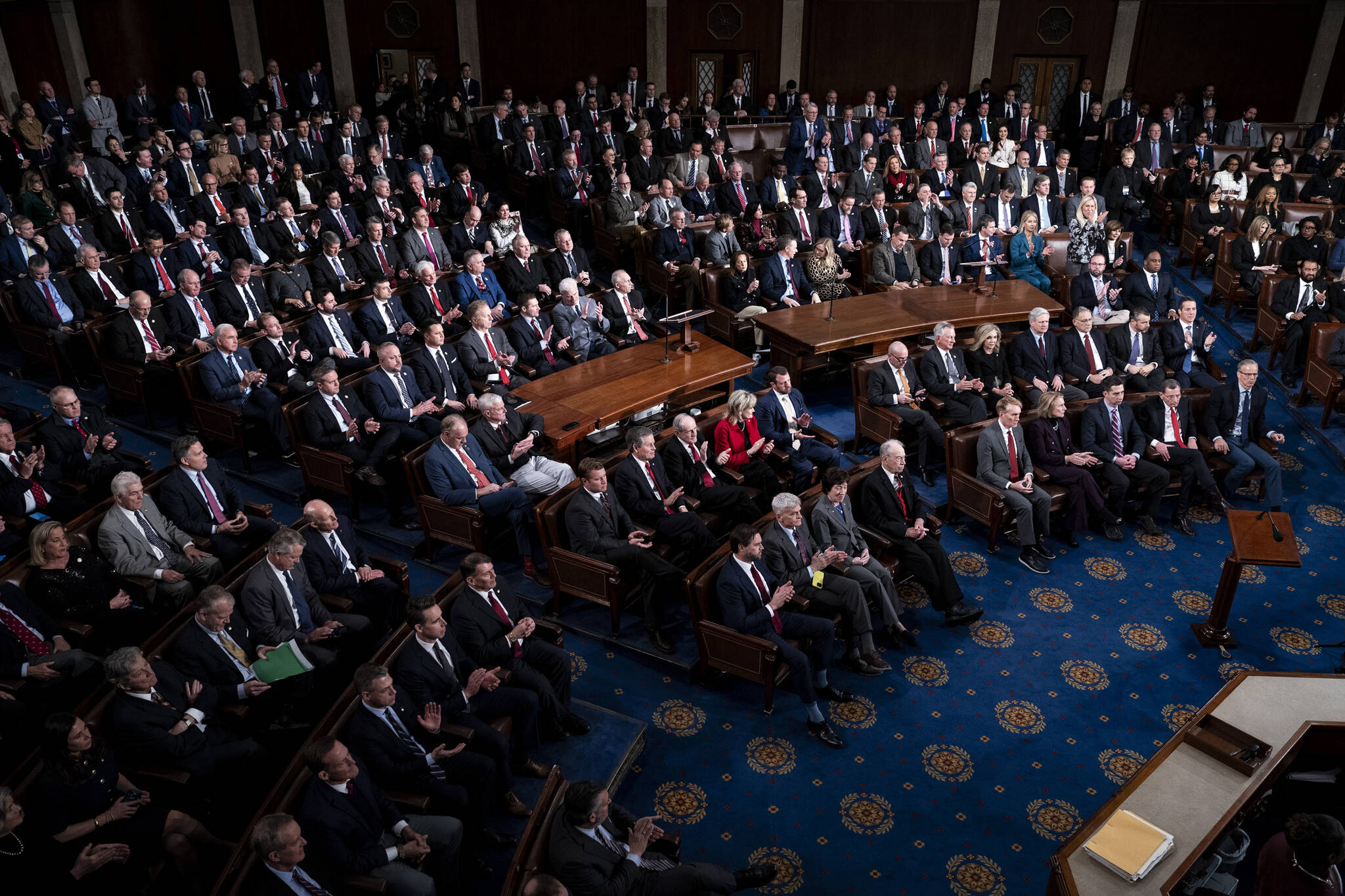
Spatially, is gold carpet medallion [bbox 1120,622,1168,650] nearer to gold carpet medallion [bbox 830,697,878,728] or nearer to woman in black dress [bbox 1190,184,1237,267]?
gold carpet medallion [bbox 830,697,878,728]

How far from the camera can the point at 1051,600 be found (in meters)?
6.53

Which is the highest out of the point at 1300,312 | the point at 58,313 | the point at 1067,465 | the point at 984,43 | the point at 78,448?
the point at 984,43

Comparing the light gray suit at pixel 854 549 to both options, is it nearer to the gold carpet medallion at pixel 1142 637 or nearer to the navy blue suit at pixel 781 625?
the navy blue suit at pixel 781 625

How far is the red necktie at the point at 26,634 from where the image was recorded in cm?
493

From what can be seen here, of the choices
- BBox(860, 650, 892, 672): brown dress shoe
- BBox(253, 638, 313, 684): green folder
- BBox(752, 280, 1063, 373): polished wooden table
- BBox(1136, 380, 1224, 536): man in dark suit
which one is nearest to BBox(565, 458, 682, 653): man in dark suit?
BBox(860, 650, 892, 672): brown dress shoe

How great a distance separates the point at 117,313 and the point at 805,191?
Answer: 755cm

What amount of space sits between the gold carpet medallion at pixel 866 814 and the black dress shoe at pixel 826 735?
341mm

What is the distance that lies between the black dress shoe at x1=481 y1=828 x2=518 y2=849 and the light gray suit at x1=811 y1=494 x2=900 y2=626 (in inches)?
96.6

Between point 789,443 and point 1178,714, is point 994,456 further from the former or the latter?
point 1178,714

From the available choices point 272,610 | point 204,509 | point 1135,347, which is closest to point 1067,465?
point 1135,347

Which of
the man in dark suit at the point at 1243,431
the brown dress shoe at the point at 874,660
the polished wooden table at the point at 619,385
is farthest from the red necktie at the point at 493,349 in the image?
the man in dark suit at the point at 1243,431

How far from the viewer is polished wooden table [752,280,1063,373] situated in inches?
341

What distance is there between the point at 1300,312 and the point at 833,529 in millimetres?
6161

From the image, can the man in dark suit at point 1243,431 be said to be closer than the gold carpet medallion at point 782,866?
No
